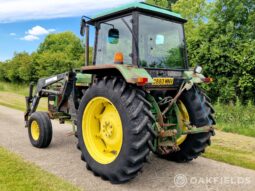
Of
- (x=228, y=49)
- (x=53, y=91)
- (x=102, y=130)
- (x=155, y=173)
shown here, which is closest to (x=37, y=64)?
(x=228, y=49)

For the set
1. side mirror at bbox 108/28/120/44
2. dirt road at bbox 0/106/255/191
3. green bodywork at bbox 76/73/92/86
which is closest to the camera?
dirt road at bbox 0/106/255/191

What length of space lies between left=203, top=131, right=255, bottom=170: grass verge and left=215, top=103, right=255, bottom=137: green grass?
0.38 meters

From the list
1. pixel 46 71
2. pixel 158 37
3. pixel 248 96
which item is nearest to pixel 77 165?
pixel 158 37

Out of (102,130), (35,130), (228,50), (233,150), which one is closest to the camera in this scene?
(102,130)

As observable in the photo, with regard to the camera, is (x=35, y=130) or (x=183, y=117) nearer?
(x=183, y=117)

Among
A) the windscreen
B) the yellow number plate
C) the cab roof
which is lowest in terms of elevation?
the yellow number plate

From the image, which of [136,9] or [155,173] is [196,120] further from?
[136,9]

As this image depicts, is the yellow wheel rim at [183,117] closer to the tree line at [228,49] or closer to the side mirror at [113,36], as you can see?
the side mirror at [113,36]

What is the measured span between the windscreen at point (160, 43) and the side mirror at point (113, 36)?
1.46 feet

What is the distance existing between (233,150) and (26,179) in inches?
163

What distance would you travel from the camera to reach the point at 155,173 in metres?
4.91

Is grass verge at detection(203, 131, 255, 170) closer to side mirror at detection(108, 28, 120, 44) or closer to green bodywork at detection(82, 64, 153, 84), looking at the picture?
green bodywork at detection(82, 64, 153, 84)

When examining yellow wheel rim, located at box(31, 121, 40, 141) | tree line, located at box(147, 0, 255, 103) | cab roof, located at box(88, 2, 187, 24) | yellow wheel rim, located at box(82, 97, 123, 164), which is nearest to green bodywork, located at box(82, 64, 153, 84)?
yellow wheel rim, located at box(82, 97, 123, 164)

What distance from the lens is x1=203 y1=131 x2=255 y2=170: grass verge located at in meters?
5.64
